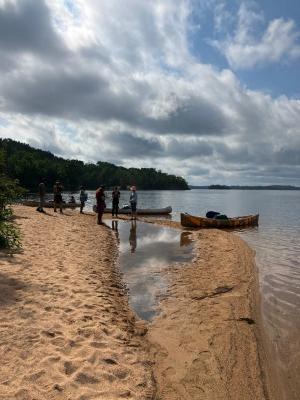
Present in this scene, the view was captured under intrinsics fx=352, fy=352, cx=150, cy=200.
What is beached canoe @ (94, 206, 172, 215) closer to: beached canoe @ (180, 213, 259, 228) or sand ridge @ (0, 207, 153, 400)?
beached canoe @ (180, 213, 259, 228)

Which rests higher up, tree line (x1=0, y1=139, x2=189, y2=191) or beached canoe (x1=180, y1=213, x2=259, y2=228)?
tree line (x1=0, y1=139, x2=189, y2=191)

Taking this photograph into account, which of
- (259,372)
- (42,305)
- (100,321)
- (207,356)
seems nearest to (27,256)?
(42,305)

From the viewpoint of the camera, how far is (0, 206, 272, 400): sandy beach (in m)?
5.02

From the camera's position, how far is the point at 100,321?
277 inches

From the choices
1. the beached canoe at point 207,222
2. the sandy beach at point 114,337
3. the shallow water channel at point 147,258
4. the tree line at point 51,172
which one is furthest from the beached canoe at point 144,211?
the tree line at point 51,172

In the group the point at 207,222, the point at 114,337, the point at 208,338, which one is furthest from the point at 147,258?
the point at 207,222

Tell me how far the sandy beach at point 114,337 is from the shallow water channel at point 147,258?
0.40 meters

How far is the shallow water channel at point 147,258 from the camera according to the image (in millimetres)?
9699

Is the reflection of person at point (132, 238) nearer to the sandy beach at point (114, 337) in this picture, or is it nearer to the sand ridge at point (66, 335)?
the sandy beach at point (114, 337)

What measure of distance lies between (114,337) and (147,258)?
8420 mm

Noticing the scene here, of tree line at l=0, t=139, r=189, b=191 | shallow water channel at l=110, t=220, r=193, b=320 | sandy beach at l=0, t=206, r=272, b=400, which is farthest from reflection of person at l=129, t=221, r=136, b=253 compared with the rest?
tree line at l=0, t=139, r=189, b=191

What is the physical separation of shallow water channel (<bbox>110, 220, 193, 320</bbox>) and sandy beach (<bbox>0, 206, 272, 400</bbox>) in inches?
15.6

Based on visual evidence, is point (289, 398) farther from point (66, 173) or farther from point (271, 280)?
point (66, 173)

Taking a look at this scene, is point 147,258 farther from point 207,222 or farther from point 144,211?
point 144,211
